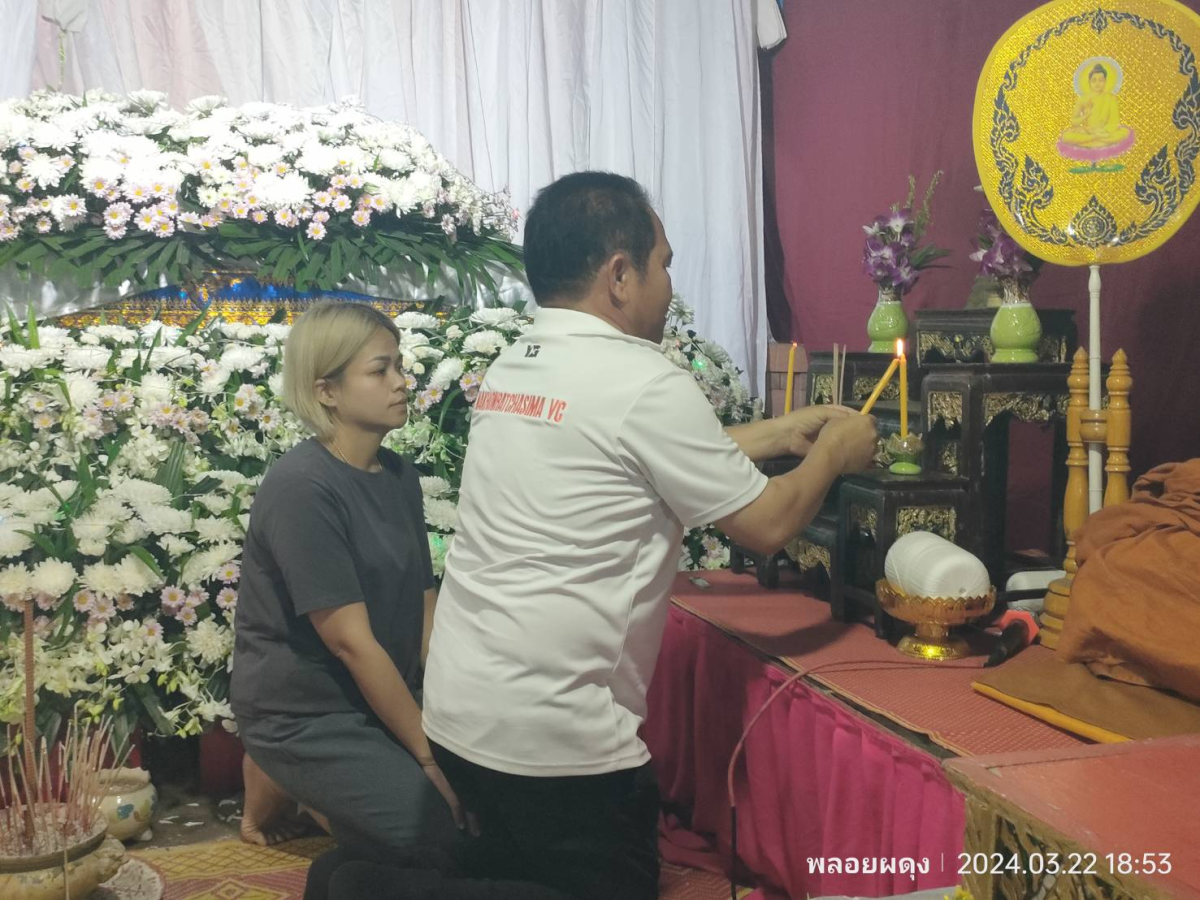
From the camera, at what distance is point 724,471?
4.19 ft

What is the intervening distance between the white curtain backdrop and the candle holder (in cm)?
176

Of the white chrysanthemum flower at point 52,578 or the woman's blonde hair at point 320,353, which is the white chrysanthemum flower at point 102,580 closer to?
the white chrysanthemum flower at point 52,578

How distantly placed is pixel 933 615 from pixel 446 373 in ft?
4.35

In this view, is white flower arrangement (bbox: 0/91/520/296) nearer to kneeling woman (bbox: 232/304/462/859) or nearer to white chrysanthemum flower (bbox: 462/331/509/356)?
white chrysanthemum flower (bbox: 462/331/509/356)

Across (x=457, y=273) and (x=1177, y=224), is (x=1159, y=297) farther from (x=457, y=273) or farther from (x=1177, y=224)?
(x=457, y=273)

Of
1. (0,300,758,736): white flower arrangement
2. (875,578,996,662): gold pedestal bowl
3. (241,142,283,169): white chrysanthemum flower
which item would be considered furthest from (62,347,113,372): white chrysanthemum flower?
(875,578,996,662): gold pedestal bowl

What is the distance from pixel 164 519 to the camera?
2037 millimetres

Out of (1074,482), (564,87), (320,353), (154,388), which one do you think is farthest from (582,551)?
(564,87)

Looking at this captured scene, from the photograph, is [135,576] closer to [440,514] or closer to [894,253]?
[440,514]

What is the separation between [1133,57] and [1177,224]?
28cm

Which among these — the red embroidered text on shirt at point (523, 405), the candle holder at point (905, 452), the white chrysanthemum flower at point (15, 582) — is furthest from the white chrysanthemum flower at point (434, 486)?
the candle holder at point (905, 452)

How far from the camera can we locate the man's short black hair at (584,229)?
4.44 ft

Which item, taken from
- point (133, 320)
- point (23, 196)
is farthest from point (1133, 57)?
point (23, 196)

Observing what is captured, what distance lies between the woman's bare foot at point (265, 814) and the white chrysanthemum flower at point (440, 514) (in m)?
0.64
